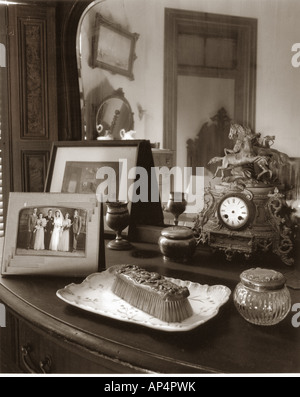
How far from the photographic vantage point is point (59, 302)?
3.22 feet

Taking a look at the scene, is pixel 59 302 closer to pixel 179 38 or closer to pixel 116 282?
pixel 116 282

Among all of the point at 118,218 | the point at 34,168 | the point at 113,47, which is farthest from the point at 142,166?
the point at 34,168

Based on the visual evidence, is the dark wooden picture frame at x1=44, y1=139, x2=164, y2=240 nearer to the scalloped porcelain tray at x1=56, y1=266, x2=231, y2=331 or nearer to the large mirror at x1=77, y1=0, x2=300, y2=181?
the large mirror at x1=77, y1=0, x2=300, y2=181

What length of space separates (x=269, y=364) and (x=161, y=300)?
0.24 meters

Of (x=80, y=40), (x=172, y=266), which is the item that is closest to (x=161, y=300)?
(x=172, y=266)

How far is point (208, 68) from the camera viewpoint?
4.65 ft

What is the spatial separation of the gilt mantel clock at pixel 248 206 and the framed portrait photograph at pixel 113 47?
55 centimetres

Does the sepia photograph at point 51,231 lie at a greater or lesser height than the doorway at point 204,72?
lesser

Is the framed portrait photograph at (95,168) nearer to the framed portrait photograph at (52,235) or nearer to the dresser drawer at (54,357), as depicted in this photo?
the framed portrait photograph at (52,235)

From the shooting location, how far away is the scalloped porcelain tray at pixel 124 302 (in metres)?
0.84

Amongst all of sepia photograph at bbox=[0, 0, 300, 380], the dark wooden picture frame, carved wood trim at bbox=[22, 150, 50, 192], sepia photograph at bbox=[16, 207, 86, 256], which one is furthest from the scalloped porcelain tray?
carved wood trim at bbox=[22, 150, 50, 192]

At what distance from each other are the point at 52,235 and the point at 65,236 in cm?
4

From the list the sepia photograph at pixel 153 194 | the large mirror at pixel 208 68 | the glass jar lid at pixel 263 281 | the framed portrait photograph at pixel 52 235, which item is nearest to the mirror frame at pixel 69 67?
the sepia photograph at pixel 153 194
